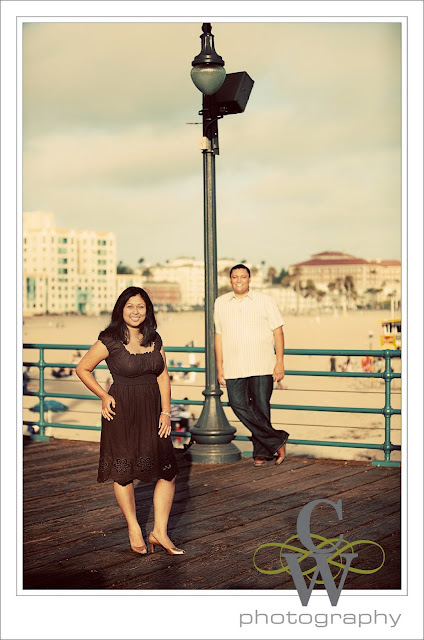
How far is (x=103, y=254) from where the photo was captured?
3922 inches

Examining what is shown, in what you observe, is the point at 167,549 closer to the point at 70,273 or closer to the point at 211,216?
the point at 211,216

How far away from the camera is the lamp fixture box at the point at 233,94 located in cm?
867

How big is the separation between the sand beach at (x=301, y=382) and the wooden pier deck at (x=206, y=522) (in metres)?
52.3

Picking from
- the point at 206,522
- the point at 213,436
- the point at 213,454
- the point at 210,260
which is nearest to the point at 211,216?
the point at 210,260

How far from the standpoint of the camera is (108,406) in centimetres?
552

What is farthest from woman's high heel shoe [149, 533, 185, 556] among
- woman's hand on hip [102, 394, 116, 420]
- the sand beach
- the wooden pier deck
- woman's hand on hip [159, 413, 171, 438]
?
the sand beach

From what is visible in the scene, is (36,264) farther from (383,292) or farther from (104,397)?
(104,397)

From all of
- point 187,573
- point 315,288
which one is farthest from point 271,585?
point 315,288

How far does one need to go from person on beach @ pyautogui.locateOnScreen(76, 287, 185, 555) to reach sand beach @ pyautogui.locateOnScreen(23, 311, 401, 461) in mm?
54993

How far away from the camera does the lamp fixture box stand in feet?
28.5

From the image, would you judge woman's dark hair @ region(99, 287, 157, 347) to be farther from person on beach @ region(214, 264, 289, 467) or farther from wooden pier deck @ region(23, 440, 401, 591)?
person on beach @ region(214, 264, 289, 467)

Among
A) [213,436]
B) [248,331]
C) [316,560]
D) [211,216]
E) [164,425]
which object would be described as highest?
[211,216]

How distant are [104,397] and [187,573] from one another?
1.10m

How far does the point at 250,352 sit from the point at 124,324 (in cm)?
295
